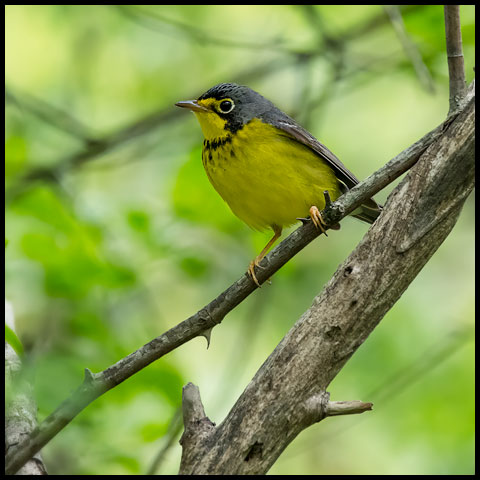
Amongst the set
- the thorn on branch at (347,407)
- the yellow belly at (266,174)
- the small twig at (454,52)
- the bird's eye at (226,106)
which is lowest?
the thorn on branch at (347,407)

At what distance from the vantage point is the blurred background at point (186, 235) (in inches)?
184

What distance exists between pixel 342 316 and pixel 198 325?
746 mm

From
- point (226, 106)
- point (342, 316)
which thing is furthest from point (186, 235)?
point (342, 316)

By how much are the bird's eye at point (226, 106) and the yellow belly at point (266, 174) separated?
0.28 metres

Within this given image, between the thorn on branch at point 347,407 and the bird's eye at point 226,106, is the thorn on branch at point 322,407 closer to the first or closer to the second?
the thorn on branch at point 347,407

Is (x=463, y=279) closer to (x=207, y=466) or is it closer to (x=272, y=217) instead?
(x=272, y=217)

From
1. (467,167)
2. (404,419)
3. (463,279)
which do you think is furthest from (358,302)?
(463,279)

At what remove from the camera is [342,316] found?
3.33m

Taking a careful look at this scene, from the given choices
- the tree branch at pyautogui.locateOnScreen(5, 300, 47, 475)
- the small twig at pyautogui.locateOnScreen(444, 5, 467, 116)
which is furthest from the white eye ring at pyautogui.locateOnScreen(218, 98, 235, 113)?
the tree branch at pyautogui.locateOnScreen(5, 300, 47, 475)

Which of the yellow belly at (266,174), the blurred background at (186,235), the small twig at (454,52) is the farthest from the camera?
the yellow belly at (266,174)

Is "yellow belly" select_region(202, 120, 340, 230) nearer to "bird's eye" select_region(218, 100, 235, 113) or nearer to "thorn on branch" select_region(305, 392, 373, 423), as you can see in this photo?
"bird's eye" select_region(218, 100, 235, 113)

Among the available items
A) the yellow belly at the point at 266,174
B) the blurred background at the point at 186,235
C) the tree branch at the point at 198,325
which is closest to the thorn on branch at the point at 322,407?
the tree branch at the point at 198,325

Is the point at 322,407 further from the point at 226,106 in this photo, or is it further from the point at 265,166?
the point at 226,106

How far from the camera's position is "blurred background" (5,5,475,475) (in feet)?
15.3
